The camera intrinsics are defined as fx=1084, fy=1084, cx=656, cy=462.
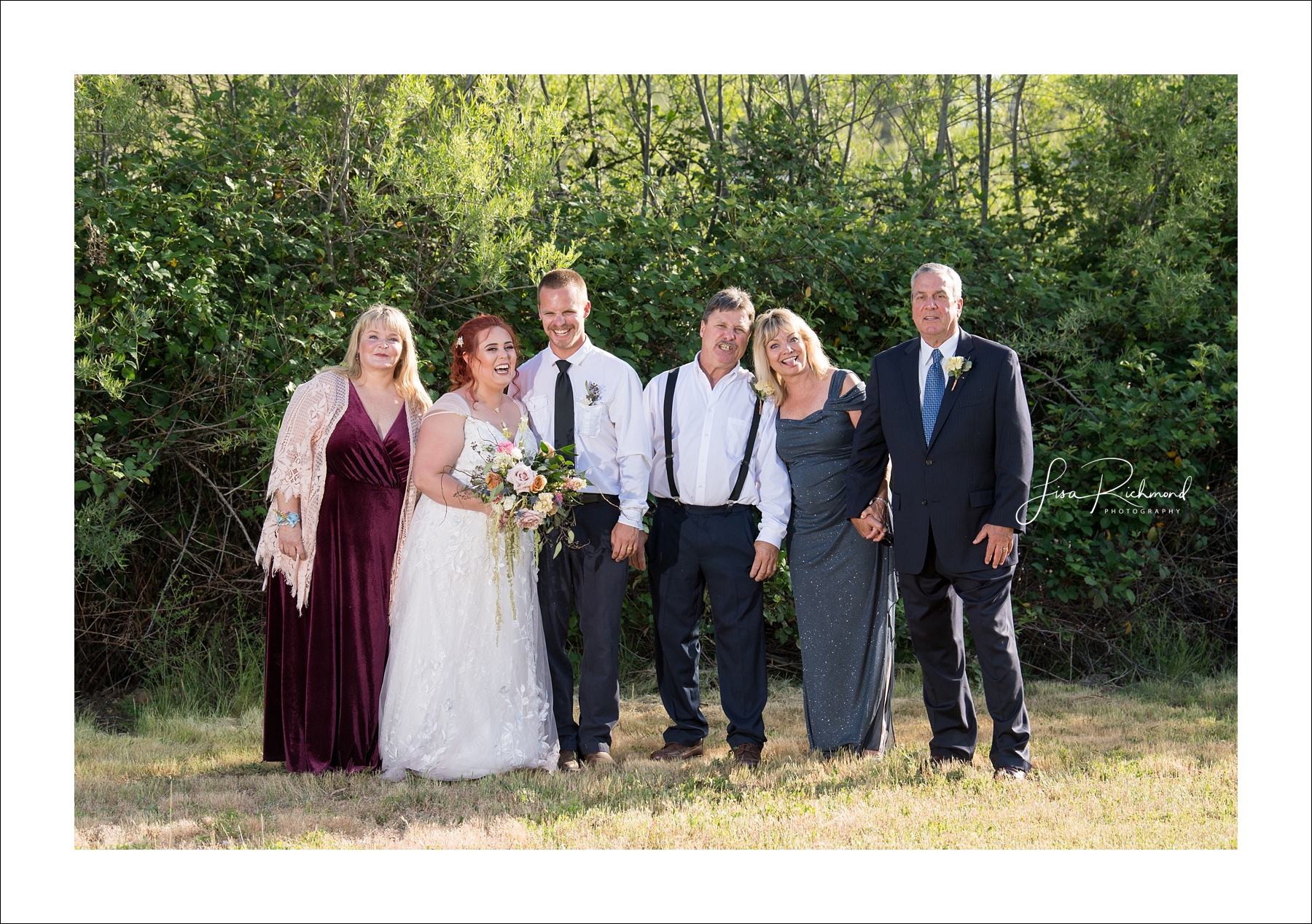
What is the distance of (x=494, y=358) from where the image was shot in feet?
15.1

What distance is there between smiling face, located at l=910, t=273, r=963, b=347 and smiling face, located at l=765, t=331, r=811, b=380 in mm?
501

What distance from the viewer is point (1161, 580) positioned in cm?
686

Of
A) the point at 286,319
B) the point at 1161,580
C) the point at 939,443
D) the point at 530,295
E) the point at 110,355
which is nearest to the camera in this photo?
the point at 939,443

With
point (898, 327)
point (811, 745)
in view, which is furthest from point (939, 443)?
point (898, 327)

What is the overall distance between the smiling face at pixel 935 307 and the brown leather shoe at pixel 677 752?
6.79 feet

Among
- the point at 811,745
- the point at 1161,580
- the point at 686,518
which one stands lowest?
the point at 811,745

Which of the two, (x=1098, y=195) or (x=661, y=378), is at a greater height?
(x=1098, y=195)

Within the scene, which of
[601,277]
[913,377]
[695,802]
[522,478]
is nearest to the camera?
[695,802]

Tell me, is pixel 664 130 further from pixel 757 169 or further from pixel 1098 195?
pixel 1098 195

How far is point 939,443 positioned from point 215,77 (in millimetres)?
5528

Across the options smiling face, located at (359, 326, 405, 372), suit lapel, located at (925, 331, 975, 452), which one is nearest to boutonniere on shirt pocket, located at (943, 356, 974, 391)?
suit lapel, located at (925, 331, 975, 452)

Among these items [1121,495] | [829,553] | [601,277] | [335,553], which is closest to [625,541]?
[829,553]

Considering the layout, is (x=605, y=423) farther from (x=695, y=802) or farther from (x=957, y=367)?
(x=695, y=802)

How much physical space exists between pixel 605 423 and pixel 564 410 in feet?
0.62
